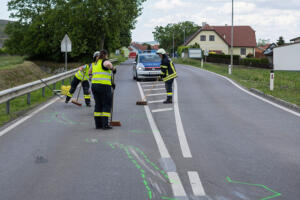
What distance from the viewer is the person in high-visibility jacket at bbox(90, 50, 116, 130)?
883cm

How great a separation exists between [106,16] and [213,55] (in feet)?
79.3

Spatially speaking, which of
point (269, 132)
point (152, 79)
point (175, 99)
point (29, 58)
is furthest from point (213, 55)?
point (269, 132)

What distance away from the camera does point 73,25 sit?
169 feet

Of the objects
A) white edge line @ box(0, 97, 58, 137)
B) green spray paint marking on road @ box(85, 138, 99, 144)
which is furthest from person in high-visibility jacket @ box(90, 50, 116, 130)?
white edge line @ box(0, 97, 58, 137)

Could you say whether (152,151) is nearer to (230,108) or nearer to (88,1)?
(230,108)

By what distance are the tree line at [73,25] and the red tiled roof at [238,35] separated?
93.1 feet

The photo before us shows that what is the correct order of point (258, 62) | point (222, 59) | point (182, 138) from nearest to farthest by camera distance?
point (182, 138), point (258, 62), point (222, 59)

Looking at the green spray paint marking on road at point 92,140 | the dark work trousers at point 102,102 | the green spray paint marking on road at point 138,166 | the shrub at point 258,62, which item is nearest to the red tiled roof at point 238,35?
Result: the shrub at point 258,62

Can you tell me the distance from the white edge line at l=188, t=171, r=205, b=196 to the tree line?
1676 inches

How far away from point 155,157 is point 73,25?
4716 centimetres

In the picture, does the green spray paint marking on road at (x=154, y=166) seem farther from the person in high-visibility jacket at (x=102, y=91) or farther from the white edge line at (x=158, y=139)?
the person in high-visibility jacket at (x=102, y=91)

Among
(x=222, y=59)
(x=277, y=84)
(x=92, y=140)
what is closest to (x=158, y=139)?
(x=92, y=140)

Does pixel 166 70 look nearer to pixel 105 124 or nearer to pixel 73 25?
pixel 105 124

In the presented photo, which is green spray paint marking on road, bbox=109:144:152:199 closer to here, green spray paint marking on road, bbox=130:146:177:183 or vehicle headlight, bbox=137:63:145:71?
green spray paint marking on road, bbox=130:146:177:183
